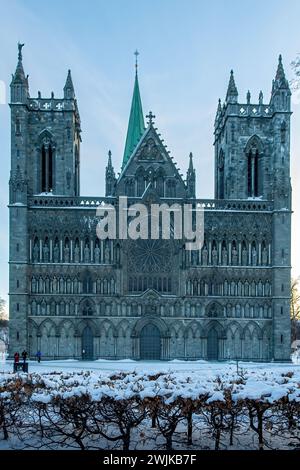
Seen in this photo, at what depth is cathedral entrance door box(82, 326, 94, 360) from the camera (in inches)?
1761

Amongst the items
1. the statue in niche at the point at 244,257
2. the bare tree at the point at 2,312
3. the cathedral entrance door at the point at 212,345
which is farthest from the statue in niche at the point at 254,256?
the bare tree at the point at 2,312

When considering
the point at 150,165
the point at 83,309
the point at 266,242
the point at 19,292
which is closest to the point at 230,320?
the point at 266,242

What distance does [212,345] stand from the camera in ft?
149

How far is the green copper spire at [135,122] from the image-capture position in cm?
5694

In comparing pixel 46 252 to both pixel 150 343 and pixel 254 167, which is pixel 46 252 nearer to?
pixel 150 343

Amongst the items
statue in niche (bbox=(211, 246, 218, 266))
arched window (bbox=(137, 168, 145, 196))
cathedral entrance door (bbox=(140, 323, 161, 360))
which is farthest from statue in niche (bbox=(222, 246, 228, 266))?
arched window (bbox=(137, 168, 145, 196))

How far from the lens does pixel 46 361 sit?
141 feet

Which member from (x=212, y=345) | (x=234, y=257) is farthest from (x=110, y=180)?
(x=212, y=345)

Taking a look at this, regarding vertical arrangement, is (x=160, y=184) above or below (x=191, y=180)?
below

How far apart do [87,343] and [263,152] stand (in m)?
24.7

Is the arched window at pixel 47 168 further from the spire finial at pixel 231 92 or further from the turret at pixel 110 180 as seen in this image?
the spire finial at pixel 231 92

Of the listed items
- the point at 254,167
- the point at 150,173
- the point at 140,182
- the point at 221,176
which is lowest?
the point at 140,182

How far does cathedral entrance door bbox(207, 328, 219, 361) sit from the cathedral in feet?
0.30

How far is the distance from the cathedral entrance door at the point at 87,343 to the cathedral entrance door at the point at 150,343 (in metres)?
4.54
